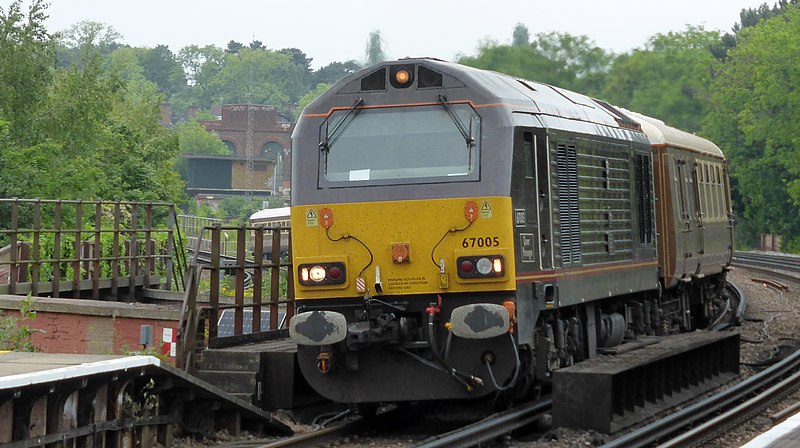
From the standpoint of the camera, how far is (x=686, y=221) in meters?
18.6

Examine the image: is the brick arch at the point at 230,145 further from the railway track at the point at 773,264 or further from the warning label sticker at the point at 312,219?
the warning label sticker at the point at 312,219

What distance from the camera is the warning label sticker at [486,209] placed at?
11672 mm

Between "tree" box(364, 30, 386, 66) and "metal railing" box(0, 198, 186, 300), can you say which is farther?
"tree" box(364, 30, 386, 66)

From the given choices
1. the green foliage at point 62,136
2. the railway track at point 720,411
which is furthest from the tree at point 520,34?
the railway track at point 720,411

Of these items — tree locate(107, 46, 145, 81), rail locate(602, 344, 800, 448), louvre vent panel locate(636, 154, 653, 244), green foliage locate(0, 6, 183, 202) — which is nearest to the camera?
rail locate(602, 344, 800, 448)

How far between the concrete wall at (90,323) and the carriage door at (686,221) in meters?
7.25

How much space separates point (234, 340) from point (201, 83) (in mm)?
Answer: 167797

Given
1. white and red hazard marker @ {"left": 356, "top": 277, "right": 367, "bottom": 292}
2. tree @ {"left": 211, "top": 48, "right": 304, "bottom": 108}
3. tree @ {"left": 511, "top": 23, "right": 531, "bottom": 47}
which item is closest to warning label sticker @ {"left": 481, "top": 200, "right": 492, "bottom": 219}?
white and red hazard marker @ {"left": 356, "top": 277, "right": 367, "bottom": 292}

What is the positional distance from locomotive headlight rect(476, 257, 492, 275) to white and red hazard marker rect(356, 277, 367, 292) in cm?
109

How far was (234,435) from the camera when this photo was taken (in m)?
12.2

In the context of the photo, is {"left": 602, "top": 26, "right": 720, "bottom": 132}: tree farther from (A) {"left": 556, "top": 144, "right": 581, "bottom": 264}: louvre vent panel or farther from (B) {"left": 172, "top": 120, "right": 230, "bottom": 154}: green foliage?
(B) {"left": 172, "top": 120, "right": 230, "bottom": 154}: green foliage

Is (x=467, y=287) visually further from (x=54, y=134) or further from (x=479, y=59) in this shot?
(x=479, y=59)

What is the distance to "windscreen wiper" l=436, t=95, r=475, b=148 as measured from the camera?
11891 mm

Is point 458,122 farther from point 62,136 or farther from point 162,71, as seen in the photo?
point 162,71
